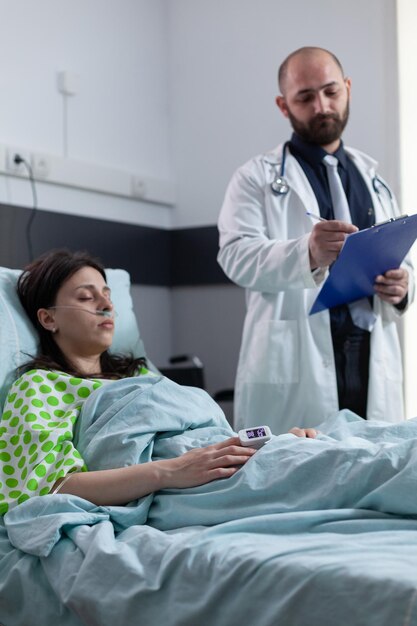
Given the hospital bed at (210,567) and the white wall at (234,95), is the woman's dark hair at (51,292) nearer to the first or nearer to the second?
the hospital bed at (210,567)

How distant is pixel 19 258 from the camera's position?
319cm

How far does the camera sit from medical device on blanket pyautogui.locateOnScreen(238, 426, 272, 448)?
1.78 m

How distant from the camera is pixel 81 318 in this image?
227 centimetres

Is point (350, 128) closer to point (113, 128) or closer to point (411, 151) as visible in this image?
point (411, 151)

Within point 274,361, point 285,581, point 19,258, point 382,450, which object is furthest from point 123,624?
point 19,258

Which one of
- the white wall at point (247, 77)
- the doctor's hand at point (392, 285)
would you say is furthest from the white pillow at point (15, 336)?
the white wall at point (247, 77)

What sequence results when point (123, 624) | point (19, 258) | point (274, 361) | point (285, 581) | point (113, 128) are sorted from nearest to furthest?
point (285, 581)
point (123, 624)
point (274, 361)
point (19, 258)
point (113, 128)

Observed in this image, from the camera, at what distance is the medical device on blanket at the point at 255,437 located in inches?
70.1

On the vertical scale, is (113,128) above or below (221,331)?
above

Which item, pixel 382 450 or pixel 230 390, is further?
pixel 230 390

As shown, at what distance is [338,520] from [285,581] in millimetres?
261

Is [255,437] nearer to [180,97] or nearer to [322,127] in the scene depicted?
[322,127]

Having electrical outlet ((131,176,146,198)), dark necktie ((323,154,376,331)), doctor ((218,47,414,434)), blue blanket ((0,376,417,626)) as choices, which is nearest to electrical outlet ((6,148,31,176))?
electrical outlet ((131,176,146,198))

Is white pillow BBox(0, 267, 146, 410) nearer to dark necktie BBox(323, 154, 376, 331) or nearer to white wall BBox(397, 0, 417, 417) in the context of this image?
dark necktie BBox(323, 154, 376, 331)
